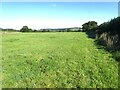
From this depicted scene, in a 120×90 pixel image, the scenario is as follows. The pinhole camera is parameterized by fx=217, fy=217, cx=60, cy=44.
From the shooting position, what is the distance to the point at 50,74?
11.0 meters

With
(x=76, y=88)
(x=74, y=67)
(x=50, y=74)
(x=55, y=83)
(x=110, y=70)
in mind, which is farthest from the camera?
(x=74, y=67)

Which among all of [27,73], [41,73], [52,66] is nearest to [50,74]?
[41,73]

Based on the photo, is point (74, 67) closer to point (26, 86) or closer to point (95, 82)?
point (95, 82)

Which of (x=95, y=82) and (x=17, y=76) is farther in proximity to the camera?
(x=17, y=76)

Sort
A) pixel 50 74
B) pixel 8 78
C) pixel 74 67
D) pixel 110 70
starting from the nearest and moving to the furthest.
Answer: pixel 8 78 < pixel 50 74 < pixel 110 70 < pixel 74 67

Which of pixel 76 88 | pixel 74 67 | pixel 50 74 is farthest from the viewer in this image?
pixel 74 67

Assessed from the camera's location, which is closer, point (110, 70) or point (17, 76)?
point (17, 76)

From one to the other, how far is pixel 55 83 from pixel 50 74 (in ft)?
5.05

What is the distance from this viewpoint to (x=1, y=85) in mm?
9188

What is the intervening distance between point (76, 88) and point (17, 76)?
321cm

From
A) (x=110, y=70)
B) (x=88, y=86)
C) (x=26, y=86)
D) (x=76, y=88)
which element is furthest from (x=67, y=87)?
(x=110, y=70)

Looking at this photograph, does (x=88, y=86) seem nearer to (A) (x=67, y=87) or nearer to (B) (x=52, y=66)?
(A) (x=67, y=87)

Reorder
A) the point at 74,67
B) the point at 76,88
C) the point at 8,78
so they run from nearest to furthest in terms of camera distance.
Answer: the point at 76,88 < the point at 8,78 < the point at 74,67

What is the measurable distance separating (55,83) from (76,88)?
109 cm
